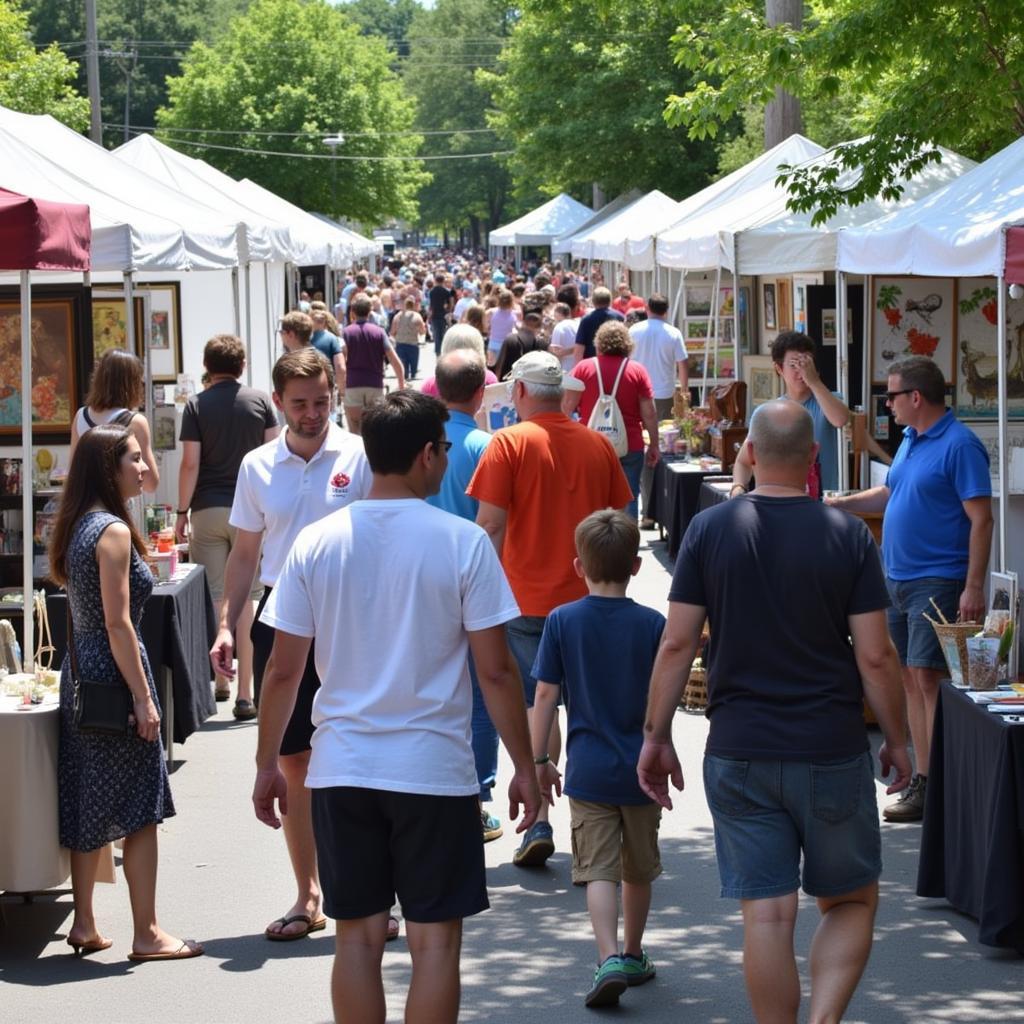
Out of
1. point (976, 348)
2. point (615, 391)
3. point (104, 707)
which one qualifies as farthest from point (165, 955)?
point (976, 348)

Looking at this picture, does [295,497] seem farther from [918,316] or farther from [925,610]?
[918,316]

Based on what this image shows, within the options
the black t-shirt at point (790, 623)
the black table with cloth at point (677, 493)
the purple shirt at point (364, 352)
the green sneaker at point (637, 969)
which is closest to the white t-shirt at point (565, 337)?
the purple shirt at point (364, 352)

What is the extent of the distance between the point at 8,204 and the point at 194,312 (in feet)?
39.4

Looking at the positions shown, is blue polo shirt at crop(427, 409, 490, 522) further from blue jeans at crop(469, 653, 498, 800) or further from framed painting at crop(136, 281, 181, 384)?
framed painting at crop(136, 281, 181, 384)

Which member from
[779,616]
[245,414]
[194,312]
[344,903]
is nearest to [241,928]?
[344,903]

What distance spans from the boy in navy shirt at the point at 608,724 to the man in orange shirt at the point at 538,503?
116cm

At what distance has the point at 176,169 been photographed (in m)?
18.2

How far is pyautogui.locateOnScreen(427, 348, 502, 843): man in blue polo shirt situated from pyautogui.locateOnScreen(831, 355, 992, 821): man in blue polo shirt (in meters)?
1.71

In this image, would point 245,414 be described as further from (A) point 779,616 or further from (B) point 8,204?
(A) point 779,616

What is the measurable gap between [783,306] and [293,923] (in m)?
10.6

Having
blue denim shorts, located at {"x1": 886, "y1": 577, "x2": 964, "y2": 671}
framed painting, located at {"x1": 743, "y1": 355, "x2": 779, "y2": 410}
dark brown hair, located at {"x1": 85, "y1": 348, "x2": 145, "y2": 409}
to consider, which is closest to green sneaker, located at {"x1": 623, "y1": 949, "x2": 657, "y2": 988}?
blue denim shorts, located at {"x1": 886, "y1": 577, "x2": 964, "y2": 671}

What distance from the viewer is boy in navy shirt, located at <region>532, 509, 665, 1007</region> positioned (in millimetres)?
5508

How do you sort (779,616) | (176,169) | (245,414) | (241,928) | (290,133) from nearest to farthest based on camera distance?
(779,616), (241,928), (245,414), (176,169), (290,133)

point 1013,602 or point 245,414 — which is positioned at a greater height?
point 245,414
